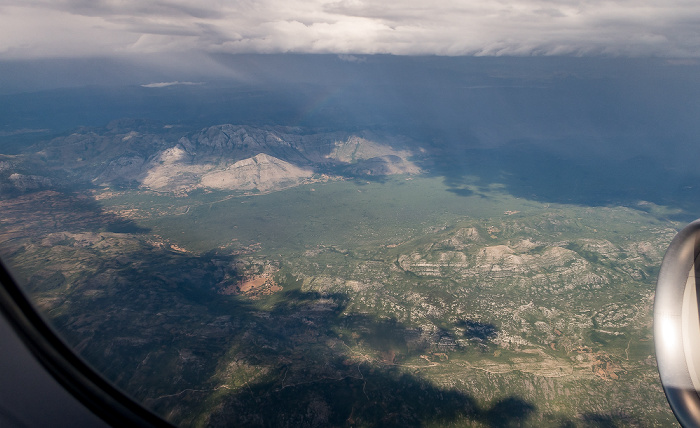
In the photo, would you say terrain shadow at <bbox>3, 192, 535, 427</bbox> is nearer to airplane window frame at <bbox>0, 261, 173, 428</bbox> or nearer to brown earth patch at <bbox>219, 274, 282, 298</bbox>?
brown earth patch at <bbox>219, 274, 282, 298</bbox>

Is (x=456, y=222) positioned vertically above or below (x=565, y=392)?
below

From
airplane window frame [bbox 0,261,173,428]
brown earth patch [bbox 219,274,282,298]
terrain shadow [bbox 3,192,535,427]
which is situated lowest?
brown earth patch [bbox 219,274,282,298]

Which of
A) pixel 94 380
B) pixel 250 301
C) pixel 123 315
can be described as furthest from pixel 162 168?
pixel 94 380

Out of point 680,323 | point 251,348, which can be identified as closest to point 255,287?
point 251,348

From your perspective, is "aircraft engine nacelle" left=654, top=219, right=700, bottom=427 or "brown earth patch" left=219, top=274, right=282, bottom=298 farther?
"brown earth patch" left=219, top=274, right=282, bottom=298

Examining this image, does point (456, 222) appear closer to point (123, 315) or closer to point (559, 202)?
point (559, 202)

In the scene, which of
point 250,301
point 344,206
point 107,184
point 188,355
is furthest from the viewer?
point 107,184

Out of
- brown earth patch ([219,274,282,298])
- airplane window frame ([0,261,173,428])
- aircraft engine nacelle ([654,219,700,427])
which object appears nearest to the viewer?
airplane window frame ([0,261,173,428])

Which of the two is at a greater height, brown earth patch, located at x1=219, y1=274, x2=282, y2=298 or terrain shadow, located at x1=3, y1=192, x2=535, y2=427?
terrain shadow, located at x1=3, y1=192, x2=535, y2=427

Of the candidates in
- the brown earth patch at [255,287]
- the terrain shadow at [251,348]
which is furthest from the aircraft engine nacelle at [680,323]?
the brown earth patch at [255,287]

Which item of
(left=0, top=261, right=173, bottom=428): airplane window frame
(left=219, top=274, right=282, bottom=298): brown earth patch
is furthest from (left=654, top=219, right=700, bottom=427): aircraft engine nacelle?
(left=219, top=274, right=282, bottom=298): brown earth patch
